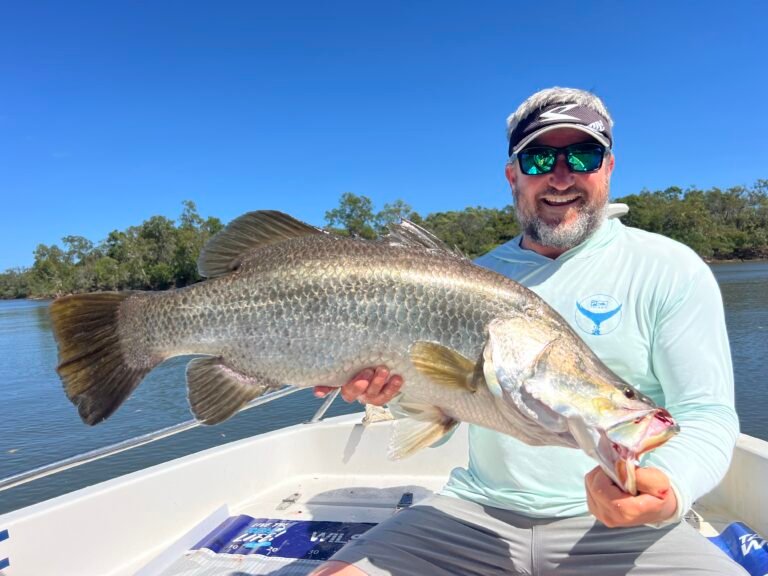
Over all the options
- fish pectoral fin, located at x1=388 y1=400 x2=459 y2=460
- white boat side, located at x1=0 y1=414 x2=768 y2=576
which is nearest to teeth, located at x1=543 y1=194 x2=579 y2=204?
fish pectoral fin, located at x1=388 y1=400 x2=459 y2=460

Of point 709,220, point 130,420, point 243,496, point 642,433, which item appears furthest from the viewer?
point 709,220

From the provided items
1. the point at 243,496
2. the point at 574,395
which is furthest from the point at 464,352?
the point at 243,496

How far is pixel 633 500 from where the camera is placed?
1.72 m

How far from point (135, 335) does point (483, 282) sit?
1.58 metres

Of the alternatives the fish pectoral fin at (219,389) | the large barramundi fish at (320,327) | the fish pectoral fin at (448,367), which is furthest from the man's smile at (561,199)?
the fish pectoral fin at (219,389)

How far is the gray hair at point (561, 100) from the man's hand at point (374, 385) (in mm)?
1561

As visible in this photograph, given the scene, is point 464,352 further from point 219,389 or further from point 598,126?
point 598,126

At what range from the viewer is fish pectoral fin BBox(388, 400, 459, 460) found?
7.82 feet

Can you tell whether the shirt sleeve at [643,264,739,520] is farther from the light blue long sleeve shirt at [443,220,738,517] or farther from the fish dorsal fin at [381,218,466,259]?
the fish dorsal fin at [381,218,466,259]

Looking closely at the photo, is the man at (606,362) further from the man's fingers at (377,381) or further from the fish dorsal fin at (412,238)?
the fish dorsal fin at (412,238)

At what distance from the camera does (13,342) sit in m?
30.4

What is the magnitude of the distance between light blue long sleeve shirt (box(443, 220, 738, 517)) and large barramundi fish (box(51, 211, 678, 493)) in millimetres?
479

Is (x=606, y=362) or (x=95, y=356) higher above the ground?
(x=95, y=356)

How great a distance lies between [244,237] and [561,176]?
5.39 ft
